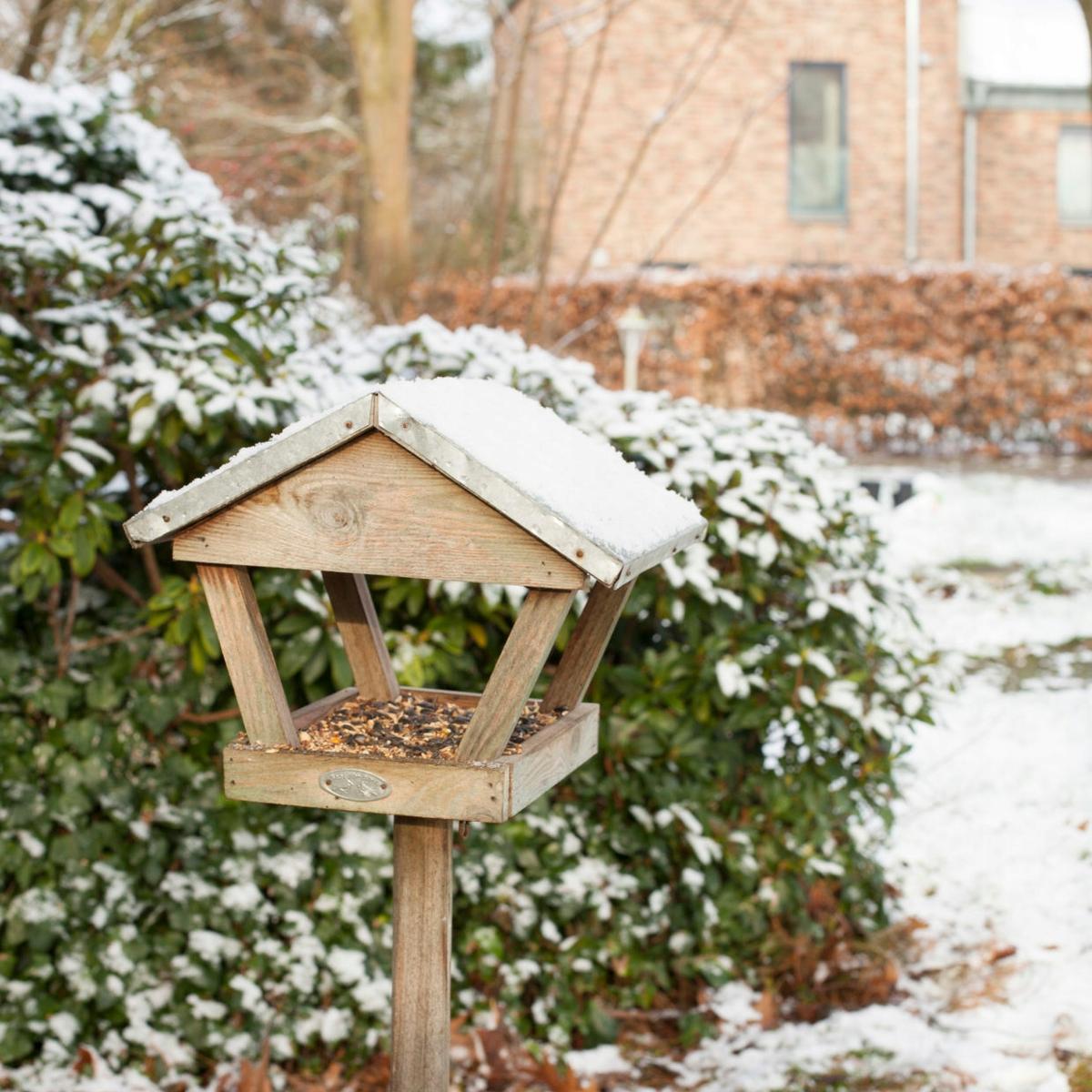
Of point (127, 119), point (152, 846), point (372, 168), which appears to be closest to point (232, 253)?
point (127, 119)

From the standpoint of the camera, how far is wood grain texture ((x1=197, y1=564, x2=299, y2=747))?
2.14m

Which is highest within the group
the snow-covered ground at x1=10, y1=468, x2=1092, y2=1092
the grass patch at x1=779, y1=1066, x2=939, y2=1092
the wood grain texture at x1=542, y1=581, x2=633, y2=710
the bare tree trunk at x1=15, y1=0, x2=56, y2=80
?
the bare tree trunk at x1=15, y1=0, x2=56, y2=80

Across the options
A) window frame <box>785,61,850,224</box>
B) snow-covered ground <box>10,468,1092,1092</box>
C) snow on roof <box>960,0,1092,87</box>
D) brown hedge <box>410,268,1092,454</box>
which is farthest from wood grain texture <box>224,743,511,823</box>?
snow on roof <box>960,0,1092,87</box>

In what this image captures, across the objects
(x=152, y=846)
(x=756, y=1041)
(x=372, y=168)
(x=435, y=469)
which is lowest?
(x=756, y=1041)

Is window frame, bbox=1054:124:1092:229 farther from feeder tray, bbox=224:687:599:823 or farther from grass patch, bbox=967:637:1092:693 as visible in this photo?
feeder tray, bbox=224:687:599:823

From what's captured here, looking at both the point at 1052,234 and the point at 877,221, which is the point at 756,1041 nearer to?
the point at 877,221

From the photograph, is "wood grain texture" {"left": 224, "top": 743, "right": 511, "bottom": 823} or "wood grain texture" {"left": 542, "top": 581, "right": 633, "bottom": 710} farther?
"wood grain texture" {"left": 542, "top": 581, "right": 633, "bottom": 710}

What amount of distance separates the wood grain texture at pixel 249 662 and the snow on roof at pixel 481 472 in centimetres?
14

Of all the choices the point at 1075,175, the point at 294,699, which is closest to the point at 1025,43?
the point at 1075,175

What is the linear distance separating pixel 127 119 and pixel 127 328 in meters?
1.02

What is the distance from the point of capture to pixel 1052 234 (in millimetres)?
19531

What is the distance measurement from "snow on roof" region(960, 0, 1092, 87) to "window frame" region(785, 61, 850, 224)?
1704 millimetres

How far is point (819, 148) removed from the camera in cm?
1875

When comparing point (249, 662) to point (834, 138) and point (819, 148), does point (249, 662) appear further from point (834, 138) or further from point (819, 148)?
point (834, 138)
